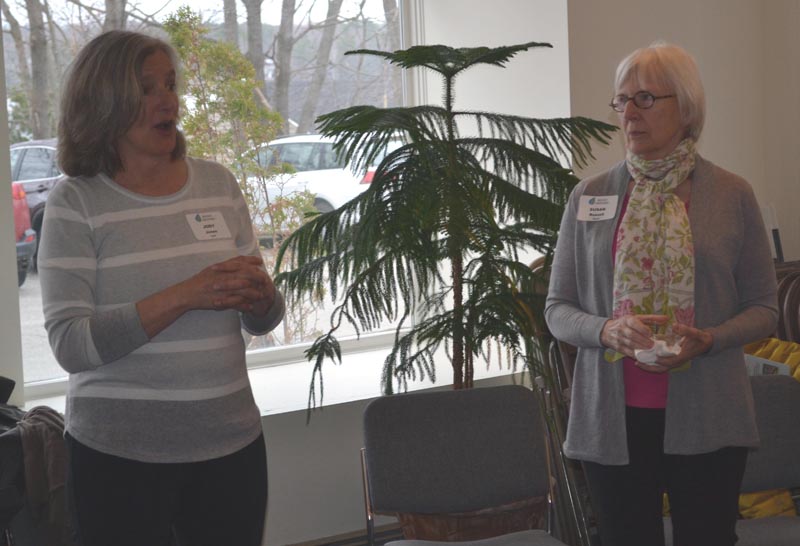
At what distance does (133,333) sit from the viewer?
1.68 m

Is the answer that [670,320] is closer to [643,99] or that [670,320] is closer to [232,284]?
[643,99]

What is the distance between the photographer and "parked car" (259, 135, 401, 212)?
3672 millimetres

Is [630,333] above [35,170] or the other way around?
the other way around

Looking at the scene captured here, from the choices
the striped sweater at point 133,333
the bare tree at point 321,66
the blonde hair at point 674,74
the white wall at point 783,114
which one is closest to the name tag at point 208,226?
the striped sweater at point 133,333

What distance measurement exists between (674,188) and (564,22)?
163 cm

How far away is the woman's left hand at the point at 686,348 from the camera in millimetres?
1828

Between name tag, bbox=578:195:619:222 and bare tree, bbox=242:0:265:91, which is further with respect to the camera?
bare tree, bbox=242:0:265:91

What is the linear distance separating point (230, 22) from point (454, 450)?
2.09m

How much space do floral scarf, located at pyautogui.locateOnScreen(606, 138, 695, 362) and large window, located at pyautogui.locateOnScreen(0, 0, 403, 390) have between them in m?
1.49

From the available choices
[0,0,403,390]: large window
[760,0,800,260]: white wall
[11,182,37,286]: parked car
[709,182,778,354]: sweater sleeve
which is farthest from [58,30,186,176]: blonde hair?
[760,0,800,260]: white wall

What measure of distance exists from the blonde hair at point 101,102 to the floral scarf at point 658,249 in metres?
1.08

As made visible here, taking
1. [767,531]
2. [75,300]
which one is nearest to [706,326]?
[767,531]

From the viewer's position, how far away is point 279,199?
367cm

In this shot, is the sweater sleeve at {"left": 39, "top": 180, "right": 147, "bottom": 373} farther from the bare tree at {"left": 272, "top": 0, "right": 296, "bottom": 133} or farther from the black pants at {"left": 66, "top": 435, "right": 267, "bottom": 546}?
the bare tree at {"left": 272, "top": 0, "right": 296, "bottom": 133}
